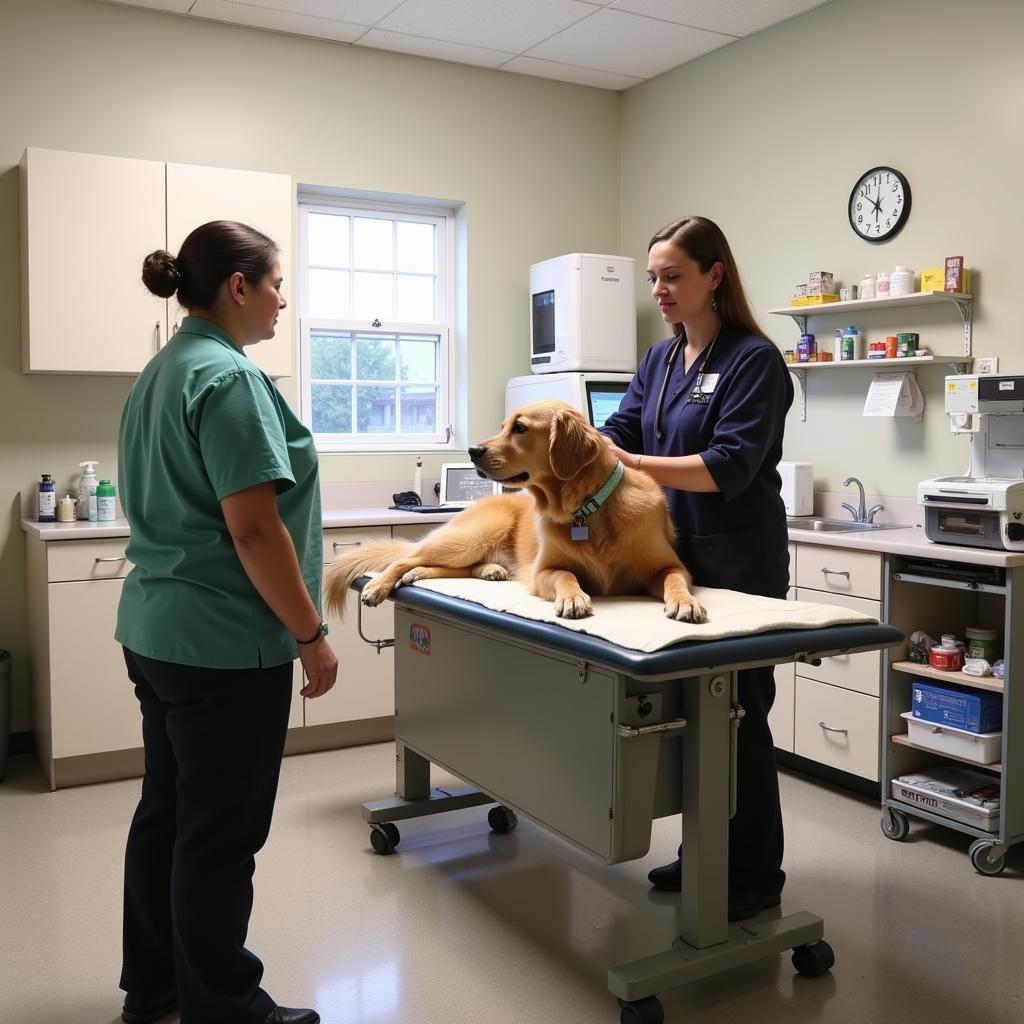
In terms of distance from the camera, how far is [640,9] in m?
4.00

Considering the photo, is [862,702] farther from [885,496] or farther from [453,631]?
[453,631]

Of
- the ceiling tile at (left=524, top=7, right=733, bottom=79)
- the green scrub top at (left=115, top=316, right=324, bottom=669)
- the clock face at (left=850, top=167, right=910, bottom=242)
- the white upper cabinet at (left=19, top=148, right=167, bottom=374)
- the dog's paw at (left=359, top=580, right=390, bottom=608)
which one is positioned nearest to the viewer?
the green scrub top at (left=115, top=316, right=324, bottom=669)

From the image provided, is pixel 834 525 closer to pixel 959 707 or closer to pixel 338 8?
pixel 959 707

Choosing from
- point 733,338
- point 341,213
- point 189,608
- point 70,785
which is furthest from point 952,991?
point 341,213

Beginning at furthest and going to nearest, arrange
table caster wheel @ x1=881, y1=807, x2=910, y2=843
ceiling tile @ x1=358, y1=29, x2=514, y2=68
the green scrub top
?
ceiling tile @ x1=358, y1=29, x2=514, y2=68, table caster wheel @ x1=881, y1=807, x2=910, y2=843, the green scrub top

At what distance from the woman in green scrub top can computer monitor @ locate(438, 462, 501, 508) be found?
260 centimetres

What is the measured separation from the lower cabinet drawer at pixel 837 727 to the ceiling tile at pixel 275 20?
309 centimetres

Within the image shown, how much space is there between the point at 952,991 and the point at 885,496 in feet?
6.47

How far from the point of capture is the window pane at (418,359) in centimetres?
480

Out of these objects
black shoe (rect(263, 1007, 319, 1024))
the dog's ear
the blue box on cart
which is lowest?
black shoe (rect(263, 1007, 319, 1024))

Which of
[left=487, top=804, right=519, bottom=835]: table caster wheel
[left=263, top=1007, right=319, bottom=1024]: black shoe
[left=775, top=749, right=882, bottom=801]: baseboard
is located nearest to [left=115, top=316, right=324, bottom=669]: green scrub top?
[left=263, top=1007, right=319, bottom=1024]: black shoe

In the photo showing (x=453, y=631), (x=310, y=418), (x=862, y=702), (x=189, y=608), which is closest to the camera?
(x=189, y=608)

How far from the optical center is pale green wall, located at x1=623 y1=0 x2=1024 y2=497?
3389mm

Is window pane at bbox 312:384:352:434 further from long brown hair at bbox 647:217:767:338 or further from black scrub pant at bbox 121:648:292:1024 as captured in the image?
black scrub pant at bbox 121:648:292:1024
